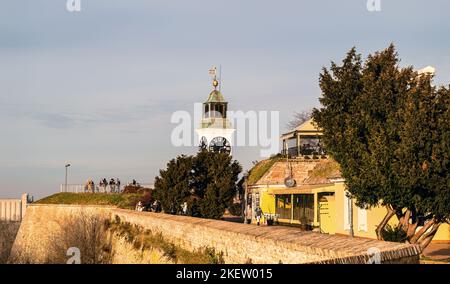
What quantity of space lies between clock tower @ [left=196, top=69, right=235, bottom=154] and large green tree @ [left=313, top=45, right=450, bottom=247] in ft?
127

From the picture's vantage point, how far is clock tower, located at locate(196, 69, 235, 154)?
2562 inches

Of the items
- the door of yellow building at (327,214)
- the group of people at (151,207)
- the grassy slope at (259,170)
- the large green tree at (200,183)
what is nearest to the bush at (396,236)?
the door of yellow building at (327,214)

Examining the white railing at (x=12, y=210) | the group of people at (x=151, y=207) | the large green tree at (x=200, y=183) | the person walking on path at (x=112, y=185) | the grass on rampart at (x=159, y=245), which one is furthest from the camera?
the white railing at (x=12, y=210)

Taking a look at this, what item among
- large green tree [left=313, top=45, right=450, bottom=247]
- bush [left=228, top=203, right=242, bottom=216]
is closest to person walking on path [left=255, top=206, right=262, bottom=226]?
bush [left=228, top=203, right=242, bottom=216]

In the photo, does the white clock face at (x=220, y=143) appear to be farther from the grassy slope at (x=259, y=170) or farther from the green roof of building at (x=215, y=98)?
the grassy slope at (x=259, y=170)

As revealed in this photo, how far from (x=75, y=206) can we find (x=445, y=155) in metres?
47.1

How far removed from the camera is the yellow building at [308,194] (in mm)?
32656

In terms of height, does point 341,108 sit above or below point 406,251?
above

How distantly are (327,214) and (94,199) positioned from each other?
36500 mm

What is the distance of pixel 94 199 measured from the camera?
68.8m

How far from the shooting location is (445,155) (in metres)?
21.5
